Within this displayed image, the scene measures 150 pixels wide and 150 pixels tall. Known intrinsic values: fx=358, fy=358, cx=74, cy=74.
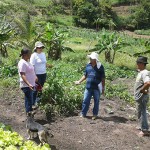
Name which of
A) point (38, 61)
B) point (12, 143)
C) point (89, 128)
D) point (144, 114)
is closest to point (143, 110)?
point (144, 114)

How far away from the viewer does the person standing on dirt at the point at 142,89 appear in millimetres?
6555

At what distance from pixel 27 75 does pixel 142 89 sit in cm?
223

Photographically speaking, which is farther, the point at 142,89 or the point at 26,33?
the point at 26,33

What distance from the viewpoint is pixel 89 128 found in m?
7.20

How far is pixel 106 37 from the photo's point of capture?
16828 mm

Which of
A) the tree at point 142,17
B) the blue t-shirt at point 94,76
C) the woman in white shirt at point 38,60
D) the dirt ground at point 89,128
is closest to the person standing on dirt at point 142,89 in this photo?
the dirt ground at point 89,128

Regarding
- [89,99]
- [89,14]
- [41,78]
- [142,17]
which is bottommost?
[89,99]

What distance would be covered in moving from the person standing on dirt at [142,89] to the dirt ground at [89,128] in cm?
33

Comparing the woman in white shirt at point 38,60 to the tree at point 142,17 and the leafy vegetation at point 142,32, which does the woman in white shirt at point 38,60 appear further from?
the tree at point 142,17

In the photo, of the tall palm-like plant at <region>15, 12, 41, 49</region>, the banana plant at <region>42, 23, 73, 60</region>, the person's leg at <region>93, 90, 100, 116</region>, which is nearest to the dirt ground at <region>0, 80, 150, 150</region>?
the person's leg at <region>93, 90, 100, 116</region>

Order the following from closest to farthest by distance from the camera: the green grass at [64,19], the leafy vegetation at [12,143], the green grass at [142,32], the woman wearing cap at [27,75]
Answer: the leafy vegetation at [12,143] < the woman wearing cap at [27,75] < the green grass at [64,19] < the green grass at [142,32]

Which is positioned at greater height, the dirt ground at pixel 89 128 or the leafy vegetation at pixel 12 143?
the leafy vegetation at pixel 12 143

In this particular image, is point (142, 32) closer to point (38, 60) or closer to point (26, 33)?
point (26, 33)

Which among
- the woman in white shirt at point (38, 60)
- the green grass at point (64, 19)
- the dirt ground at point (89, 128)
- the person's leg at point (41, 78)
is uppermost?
the green grass at point (64, 19)
